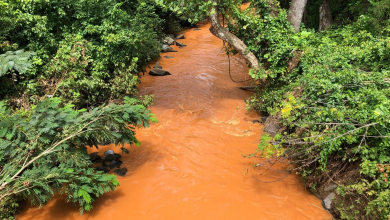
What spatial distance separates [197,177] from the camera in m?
5.26

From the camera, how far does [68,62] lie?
6.71m

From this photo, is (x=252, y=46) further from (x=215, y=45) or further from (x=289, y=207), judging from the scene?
(x=215, y=45)

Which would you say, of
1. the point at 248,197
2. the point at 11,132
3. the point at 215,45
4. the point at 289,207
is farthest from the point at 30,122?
the point at 215,45

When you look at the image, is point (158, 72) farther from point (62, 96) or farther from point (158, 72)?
point (62, 96)

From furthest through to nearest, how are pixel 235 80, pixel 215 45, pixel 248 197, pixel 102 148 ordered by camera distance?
1. pixel 215 45
2. pixel 235 80
3. pixel 102 148
4. pixel 248 197

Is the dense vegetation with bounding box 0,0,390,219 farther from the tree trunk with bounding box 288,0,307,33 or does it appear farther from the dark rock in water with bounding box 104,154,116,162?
the dark rock in water with bounding box 104,154,116,162

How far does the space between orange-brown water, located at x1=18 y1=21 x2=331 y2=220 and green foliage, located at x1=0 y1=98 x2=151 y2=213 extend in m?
0.59

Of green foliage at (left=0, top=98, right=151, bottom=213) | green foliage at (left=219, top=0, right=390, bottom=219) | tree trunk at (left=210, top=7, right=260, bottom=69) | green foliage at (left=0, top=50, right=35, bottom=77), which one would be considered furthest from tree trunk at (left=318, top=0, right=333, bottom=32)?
green foliage at (left=0, top=50, right=35, bottom=77)

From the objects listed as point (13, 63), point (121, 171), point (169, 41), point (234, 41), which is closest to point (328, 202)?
point (121, 171)

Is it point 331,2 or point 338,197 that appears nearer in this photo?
point 338,197

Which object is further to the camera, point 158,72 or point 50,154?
point 158,72

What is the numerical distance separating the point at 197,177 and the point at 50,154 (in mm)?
2795

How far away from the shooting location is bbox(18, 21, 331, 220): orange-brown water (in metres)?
4.47

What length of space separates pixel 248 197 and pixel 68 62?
569 cm
